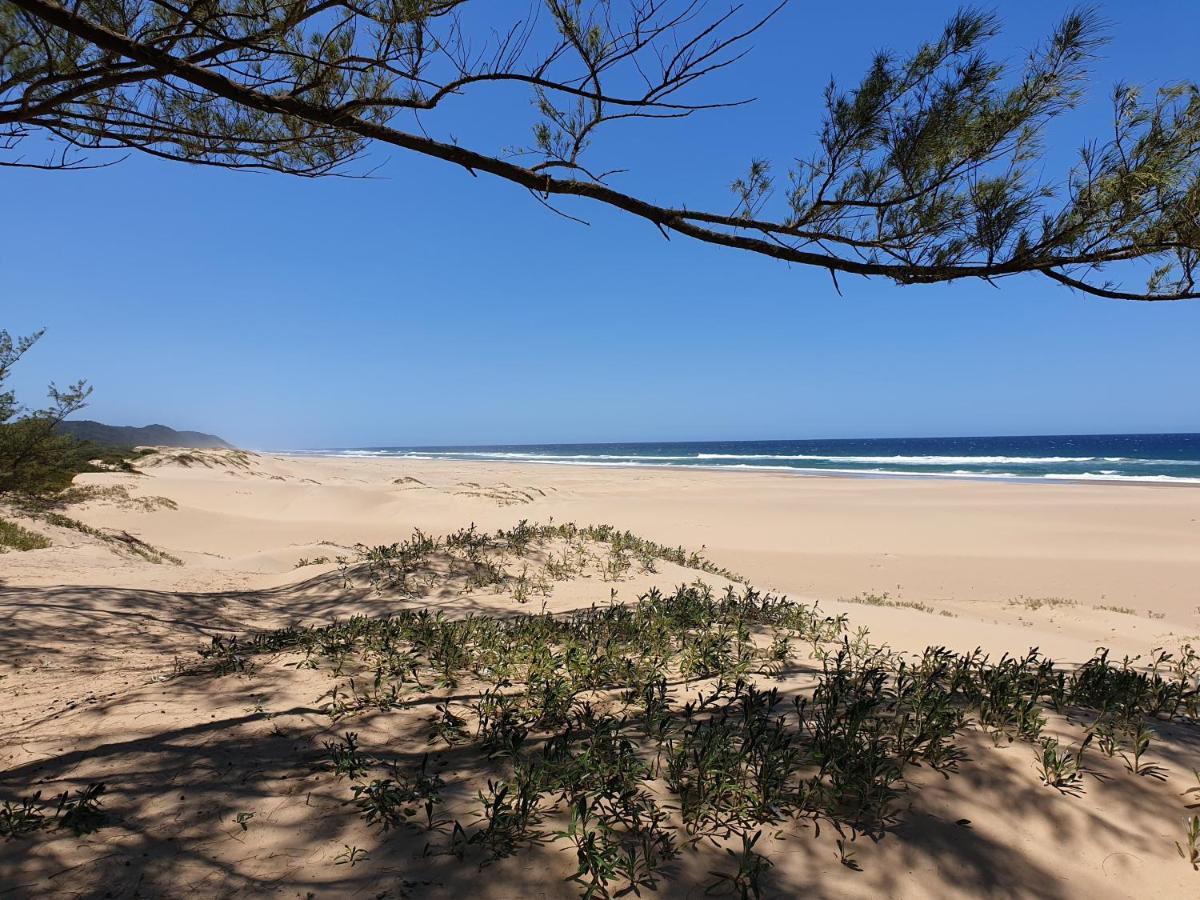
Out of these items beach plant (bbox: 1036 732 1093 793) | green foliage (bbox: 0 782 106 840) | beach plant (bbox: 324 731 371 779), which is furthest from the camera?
beach plant (bbox: 324 731 371 779)

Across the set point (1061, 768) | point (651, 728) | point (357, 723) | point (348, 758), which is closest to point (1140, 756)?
point (1061, 768)

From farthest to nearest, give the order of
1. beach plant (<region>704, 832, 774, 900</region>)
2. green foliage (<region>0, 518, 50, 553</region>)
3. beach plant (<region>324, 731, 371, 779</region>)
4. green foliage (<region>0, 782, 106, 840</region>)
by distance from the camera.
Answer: green foliage (<region>0, 518, 50, 553</region>) → beach plant (<region>324, 731, 371, 779</region>) → green foliage (<region>0, 782, 106, 840</region>) → beach plant (<region>704, 832, 774, 900</region>)

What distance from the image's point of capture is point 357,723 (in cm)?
309

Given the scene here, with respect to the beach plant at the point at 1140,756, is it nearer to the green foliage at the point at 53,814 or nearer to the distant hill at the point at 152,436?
the green foliage at the point at 53,814

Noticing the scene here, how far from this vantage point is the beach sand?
2.00 metres

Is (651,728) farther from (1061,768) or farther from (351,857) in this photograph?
(1061,768)

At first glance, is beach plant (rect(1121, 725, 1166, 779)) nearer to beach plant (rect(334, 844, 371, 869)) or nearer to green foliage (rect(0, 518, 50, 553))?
beach plant (rect(334, 844, 371, 869))

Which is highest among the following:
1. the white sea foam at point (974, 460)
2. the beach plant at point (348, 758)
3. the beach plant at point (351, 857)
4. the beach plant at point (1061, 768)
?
the beach plant at point (1061, 768)

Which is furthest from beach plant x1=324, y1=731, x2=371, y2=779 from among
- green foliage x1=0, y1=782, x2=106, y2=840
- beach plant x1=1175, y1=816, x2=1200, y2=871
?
beach plant x1=1175, y1=816, x2=1200, y2=871

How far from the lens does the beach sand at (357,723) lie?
6.56 ft

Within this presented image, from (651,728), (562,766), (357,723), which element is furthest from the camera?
(357,723)

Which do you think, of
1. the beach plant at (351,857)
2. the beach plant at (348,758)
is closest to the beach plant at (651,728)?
the beach plant at (348,758)

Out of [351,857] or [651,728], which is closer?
[351,857]

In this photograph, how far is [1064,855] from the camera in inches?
82.9
